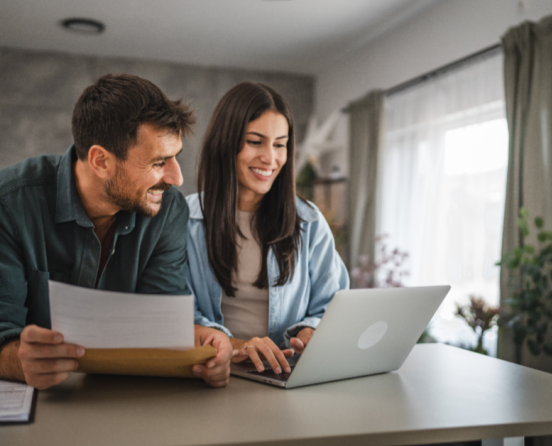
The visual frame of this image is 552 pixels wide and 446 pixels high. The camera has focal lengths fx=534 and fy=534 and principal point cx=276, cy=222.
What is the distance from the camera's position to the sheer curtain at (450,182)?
3.29 meters

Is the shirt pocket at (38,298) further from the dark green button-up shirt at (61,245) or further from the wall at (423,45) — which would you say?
the wall at (423,45)

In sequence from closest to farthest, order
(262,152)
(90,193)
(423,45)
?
(90,193), (262,152), (423,45)

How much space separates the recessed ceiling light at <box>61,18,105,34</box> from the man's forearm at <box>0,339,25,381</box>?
12.8 ft

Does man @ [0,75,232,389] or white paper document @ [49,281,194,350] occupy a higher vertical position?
man @ [0,75,232,389]

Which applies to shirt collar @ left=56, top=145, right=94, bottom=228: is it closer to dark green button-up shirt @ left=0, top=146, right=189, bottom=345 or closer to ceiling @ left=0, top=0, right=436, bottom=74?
dark green button-up shirt @ left=0, top=146, right=189, bottom=345

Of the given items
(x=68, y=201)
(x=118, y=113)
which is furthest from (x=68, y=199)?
(x=118, y=113)

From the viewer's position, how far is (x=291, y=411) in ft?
3.02

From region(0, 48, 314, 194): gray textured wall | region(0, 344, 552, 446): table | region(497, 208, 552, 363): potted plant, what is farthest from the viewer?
region(0, 48, 314, 194): gray textured wall

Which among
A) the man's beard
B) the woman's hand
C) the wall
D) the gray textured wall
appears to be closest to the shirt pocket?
the man's beard

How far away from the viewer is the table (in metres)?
0.80

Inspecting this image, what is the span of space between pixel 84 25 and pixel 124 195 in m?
3.66

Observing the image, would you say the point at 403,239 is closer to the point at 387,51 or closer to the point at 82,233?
the point at 387,51

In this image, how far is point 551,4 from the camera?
2898mm

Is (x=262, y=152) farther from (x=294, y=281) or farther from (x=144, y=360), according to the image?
(x=144, y=360)
